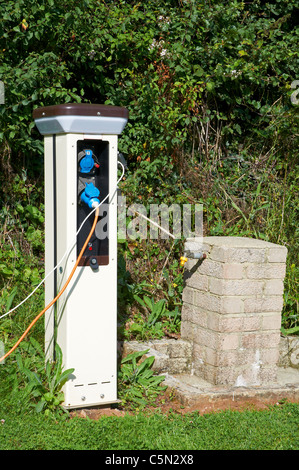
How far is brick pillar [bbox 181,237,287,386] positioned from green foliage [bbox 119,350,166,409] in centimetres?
50

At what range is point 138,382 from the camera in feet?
15.8

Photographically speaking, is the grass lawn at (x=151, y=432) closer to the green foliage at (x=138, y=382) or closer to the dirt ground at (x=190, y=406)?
the dirt ground at (x=190, y=406)

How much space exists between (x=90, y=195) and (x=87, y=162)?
0.74ft

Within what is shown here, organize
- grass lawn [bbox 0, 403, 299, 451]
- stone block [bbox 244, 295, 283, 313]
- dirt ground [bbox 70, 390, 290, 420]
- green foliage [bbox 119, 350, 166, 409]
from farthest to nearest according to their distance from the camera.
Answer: stone block [bbox 244, 295, 283, 313] < green foliage [bbox 119, 350, 166, 409] < dirt ground [bbox 70, 390, 290, 420] < grass lawn [bbox 0, 403, 299, 451]

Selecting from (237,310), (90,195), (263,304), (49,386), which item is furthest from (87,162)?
(263,304)

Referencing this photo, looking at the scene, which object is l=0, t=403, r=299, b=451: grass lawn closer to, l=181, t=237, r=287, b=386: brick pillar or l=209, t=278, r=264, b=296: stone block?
l=181, t=237, r=287, b=386: brick pillar

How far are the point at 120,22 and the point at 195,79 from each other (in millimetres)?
1054

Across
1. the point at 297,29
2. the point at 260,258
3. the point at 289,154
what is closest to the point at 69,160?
the point at 260,258

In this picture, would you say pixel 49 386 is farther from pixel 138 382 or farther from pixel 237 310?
pixel 237 310

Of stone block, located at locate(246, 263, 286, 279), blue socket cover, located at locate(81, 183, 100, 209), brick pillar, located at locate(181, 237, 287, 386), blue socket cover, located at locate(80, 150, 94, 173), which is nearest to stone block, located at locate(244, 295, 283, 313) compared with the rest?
brick pillar, located at locate(181, 237, 287, 386)

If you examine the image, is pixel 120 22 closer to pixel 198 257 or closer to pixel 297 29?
pixel 297 29

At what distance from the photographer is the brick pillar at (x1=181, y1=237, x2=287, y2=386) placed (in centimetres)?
495

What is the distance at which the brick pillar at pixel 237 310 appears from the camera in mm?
4945

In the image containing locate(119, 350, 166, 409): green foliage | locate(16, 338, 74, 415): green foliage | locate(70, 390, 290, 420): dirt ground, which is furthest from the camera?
locate(119, 350, 166, 409): green foliage
